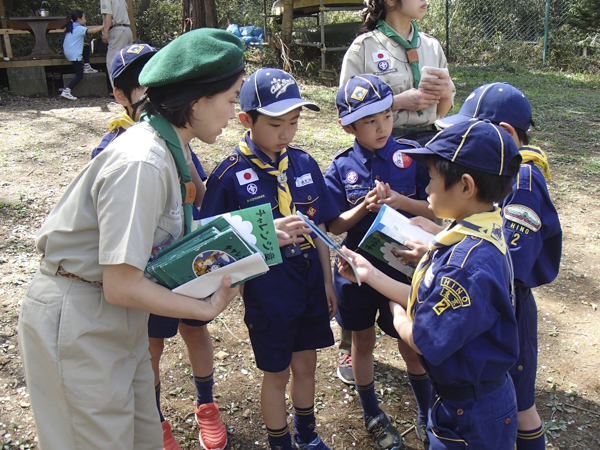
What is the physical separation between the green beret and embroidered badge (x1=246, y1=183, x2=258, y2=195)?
684mm

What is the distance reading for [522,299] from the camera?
2.12 meters

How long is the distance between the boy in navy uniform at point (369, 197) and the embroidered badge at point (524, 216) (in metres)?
0.53

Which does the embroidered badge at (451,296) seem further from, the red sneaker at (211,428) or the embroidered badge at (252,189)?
the red sneaker at (211,428)

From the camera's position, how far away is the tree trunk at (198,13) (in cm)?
923

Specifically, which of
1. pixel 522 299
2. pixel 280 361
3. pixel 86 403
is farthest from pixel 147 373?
pixel 522 299

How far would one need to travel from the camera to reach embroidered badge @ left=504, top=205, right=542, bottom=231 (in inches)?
78.1

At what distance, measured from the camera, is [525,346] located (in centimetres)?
211

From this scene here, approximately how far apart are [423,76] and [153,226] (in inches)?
73.0

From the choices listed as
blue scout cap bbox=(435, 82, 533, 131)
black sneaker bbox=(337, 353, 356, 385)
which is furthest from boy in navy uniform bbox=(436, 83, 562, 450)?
black sneaker bbox=(337, 353, 356, 385)

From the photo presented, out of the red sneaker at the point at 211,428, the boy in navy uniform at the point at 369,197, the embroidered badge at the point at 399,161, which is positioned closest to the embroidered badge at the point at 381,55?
the boy in navy uniform at the point at 369,197

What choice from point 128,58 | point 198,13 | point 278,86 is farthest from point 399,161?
point 198,13

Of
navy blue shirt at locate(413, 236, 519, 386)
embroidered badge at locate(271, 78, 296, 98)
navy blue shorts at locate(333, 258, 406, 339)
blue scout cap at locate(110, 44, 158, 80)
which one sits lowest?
navy blue shorts at locate(333, 258, 406, 339)

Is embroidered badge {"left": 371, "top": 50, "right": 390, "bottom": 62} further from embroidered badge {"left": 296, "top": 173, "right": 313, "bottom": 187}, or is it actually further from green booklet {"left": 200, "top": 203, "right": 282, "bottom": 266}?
green booklet {"left": 200, "top": 203, "right": 282, "bottom": 266}

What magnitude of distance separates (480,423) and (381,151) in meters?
1.36
